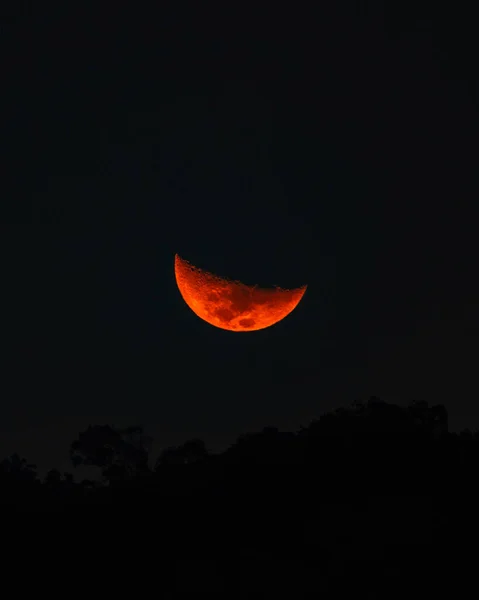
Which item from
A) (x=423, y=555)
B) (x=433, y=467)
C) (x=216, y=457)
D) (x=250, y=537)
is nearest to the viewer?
(x=423, y=555)

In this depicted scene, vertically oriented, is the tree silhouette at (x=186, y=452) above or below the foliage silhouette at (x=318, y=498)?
above

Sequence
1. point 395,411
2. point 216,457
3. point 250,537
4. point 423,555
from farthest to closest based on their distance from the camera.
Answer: point 395,411
point 216,457
point 250,537
point 423,555

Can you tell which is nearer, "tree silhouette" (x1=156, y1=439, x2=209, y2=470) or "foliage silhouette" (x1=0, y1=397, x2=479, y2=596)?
"foliage silhouette" (x1=0, y1=397, x2=479, y2=596)

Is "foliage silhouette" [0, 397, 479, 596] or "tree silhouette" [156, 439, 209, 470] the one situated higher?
"tree silhouette" [156, 439, 209, 470]

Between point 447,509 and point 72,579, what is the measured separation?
41.4 feet

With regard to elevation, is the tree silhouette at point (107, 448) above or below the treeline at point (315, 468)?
above

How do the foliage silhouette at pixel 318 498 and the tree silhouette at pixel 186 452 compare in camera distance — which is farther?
the tree silhouette at pixel 186 452

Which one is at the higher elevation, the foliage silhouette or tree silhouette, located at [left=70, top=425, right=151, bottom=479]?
tree silhouette, located at [left=70, top=425, right=151, bottom=479]

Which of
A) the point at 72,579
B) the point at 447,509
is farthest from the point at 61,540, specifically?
the point at 447,509

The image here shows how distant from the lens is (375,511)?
35.1 m

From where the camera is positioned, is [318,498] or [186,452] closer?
[318,498]

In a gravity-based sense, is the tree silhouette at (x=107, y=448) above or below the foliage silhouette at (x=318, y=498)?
above

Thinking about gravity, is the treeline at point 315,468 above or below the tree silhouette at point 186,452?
below

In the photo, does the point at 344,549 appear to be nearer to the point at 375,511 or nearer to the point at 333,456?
the point at 375,511
